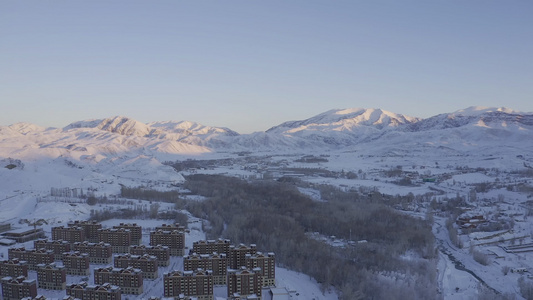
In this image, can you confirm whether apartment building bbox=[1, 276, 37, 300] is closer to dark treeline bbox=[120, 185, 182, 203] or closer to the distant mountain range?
dark treeline bbox=[120, 185, 182, 203]

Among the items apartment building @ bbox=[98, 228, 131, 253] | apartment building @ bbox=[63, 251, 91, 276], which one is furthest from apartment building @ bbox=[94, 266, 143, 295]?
apartment building @ bbox=[98, 228, 131, 253]

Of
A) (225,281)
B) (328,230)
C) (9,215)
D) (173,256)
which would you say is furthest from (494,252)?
(9,215)

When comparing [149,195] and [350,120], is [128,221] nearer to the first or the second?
[149,195]

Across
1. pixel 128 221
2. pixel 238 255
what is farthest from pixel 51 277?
pixel 128 221

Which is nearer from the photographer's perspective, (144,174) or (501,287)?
(501,287)

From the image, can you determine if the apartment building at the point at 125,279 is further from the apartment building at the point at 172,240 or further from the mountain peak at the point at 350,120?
the mountain peak at the point at 350,120

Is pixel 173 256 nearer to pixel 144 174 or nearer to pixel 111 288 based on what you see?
pixel 111 288

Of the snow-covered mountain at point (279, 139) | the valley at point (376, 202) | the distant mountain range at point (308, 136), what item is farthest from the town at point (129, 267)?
the distant mountain range at point (308, 136)
